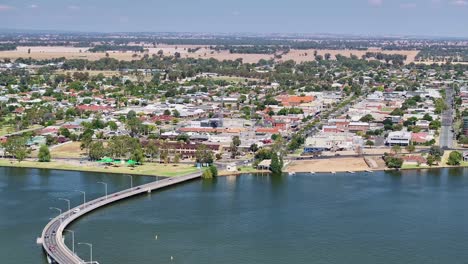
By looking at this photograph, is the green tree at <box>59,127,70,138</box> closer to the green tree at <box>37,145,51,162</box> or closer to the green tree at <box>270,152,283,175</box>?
the green tree at <box>37,145,51,162</box>

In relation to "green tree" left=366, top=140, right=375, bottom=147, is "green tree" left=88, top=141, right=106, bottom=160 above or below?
below

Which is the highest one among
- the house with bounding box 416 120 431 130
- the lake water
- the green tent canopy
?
the house with bounding box 416 120 431 130

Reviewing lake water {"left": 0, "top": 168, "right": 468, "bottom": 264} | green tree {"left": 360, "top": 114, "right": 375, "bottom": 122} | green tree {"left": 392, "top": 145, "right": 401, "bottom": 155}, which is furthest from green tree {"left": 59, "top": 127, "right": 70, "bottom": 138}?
green tree {"left": 360, "top": 114, "right": 375, "bottom": 122}

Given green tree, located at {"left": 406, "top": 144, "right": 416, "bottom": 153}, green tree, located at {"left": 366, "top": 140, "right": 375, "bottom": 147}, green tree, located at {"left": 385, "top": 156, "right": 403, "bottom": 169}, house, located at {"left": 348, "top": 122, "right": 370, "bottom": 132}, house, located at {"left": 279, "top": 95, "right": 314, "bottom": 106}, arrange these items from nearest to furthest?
1. green tree, located at {"left": 385, "top": 156, "right": 403, "bottom": 169}
2. green tree, located at {"left": 406, "top": 144, "right": 416, "bottom": 153}
3. green tree, located at {"left": 366, "top": 140, "right": 375, "bottom": 147}
4. house, located at {"left": 348, "top": 122, "right": 370, "bottom": 132}
5. house, located at {"left": 279, "top": 95, "right": 314, "bottom": 106}

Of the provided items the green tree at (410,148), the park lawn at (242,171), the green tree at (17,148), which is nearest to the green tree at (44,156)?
the green tree at (17,148)

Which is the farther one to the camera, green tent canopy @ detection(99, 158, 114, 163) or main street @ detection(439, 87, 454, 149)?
main street @ detection(439, 87, 454, 149)

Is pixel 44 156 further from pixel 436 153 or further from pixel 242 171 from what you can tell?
pixel 436 153

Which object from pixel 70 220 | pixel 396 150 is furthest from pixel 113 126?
pixel 70 220
